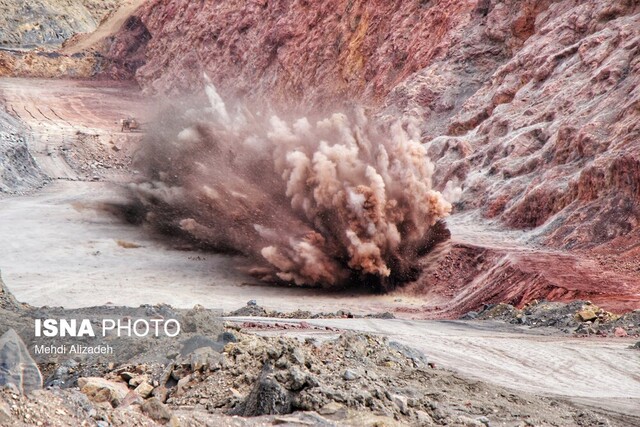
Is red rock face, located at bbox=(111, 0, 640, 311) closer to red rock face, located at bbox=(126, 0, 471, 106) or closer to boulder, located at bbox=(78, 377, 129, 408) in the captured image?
red rock face, located at bbox=(126, 0, 471, 106)

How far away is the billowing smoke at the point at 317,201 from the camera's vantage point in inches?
663

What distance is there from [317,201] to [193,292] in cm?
292

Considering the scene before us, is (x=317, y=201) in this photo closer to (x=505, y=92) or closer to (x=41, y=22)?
(x=505, y=92)

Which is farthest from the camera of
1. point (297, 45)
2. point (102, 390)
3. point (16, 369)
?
point (297, 45)

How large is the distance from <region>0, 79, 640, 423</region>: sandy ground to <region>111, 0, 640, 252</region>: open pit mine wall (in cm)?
193

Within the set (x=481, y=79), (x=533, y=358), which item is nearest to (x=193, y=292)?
(x=533, y=358)

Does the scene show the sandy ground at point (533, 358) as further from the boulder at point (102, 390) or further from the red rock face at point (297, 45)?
the red rock face at point (297, 45)

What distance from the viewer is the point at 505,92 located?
25.1m

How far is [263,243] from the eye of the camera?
1798 cm

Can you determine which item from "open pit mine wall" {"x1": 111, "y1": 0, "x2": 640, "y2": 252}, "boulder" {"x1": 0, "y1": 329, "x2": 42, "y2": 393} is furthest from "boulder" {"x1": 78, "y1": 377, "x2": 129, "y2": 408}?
"open pit mine wall" {"x1": 111, "y1": 0, "x2": 640, "y2": 252}

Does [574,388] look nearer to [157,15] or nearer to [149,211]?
[149,211]

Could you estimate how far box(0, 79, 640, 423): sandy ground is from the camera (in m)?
9.51

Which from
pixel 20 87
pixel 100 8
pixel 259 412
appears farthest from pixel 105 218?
pixel 100 8

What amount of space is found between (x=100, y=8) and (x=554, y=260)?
6496 centimetres
